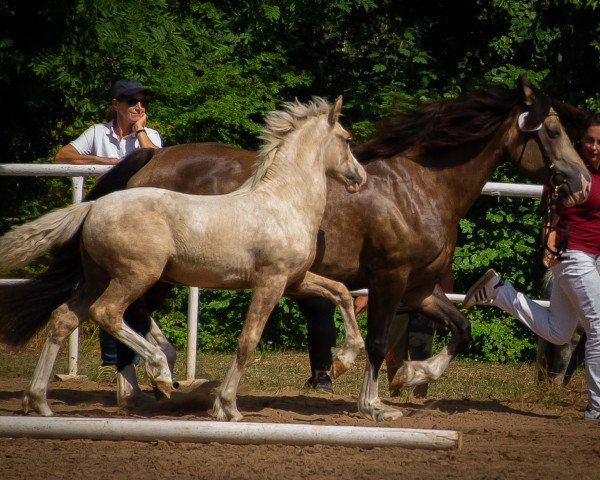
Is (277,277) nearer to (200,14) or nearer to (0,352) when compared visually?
(0,352)

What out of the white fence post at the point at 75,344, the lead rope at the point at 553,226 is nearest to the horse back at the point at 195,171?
the white fence post at the point at 75,344

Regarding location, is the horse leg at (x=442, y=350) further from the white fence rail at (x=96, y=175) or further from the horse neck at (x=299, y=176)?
the horse neck at (x=299, y=176)

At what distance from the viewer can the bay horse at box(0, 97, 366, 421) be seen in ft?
19.6

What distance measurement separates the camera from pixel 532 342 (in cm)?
1116

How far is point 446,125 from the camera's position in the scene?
7.04 m

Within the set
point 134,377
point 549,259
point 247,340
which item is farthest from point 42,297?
point 549,259

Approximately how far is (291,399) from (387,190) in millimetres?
1619

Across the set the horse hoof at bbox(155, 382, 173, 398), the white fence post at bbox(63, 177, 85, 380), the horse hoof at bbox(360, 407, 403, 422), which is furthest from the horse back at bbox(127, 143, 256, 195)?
the horse hoof at bbox(360, 407, 403, 422)

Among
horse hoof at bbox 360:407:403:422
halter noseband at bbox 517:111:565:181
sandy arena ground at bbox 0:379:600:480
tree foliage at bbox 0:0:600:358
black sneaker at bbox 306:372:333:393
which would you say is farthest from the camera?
tree foliage at bbox 0:0:600:358

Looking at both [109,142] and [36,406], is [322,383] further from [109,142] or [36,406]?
[36,406]

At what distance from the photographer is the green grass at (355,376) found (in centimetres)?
784

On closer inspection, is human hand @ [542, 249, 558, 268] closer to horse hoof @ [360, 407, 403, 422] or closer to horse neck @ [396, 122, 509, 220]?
horse neck @ [396, 122, 509, 220]

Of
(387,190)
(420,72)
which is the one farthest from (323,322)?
(420,72)

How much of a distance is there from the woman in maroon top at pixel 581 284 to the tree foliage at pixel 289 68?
3009 mm
